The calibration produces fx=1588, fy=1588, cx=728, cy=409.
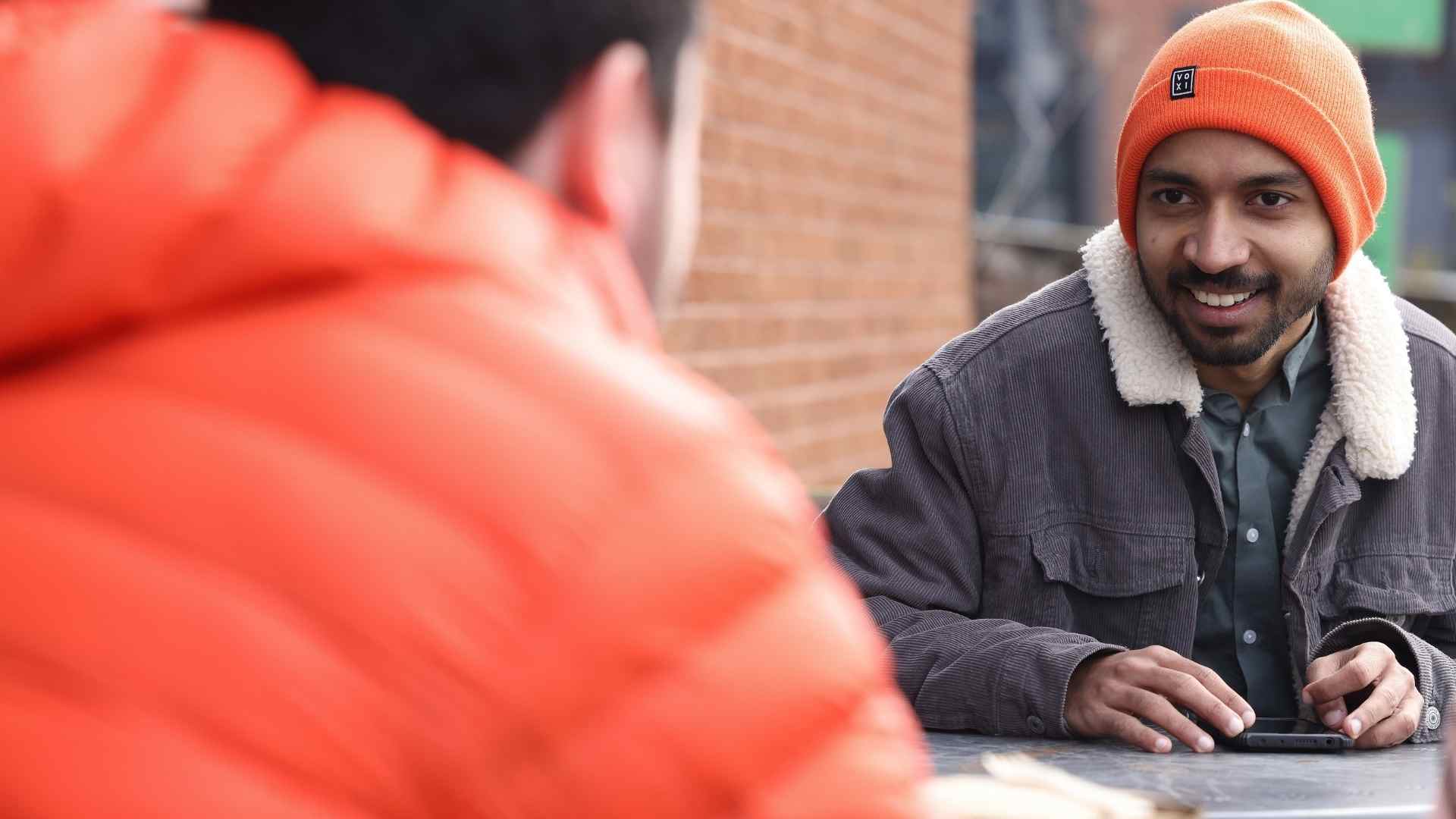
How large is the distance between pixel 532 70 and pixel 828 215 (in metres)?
3.79

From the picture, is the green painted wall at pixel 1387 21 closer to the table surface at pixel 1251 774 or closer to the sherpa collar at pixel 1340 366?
the sherpa collar at pixel 1340 366

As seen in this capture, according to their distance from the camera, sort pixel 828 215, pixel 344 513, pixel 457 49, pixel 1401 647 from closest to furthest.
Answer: pixel 344 513 < pixel 457 49 < pixel 1401 647 < pixel 828 215

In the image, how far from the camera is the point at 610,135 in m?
0.96

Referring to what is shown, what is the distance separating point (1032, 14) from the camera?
10.8m

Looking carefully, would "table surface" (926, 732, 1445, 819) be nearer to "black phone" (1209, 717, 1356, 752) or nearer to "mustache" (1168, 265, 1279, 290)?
"black phone" (1209, 717, 1356, 752)

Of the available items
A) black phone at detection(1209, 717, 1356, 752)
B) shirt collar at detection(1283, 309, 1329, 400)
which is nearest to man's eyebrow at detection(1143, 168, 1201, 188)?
shirt collar at detection(1283, 309, 1329, 400)

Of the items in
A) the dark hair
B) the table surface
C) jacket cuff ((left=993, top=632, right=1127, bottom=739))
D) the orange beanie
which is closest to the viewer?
the dark hair

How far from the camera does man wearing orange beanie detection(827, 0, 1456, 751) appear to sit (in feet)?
7.75

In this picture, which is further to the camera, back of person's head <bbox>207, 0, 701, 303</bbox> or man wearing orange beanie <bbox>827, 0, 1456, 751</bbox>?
man wearing orange beanie <bbox>827, 0, 1456, 751</bbox>

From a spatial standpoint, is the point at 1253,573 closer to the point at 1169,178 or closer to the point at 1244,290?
the point at 1244,290

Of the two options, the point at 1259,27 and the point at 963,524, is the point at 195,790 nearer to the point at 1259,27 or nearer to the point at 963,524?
the point at 963,524

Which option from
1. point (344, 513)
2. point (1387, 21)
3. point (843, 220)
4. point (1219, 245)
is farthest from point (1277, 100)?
point (1387, 21)

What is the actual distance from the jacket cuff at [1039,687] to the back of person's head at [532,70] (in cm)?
117

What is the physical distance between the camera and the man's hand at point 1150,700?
5.97 feet
